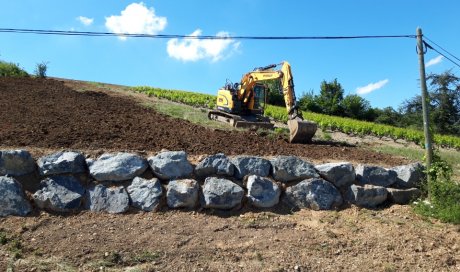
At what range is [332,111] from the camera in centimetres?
4944

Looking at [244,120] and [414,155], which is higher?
[244,120]

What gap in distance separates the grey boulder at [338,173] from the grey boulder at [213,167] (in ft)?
5.46

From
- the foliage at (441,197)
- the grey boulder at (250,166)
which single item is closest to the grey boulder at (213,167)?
the grey boulder at (250,166)

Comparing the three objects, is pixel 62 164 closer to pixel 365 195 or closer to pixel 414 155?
pixel 365 195

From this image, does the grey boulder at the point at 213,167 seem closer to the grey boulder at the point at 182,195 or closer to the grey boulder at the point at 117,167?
the grey boulder at the point at 182,195

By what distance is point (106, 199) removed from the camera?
636 centimetres

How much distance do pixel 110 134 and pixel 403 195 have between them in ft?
19.2

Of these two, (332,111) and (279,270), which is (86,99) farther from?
(332,111)

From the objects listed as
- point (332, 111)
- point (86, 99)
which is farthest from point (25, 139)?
point (332, 111)

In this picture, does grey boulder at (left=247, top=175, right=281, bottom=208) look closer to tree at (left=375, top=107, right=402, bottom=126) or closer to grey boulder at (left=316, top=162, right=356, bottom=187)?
grey boulder at (left=316, top=162, right=356, bottom=187)

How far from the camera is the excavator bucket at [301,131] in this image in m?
12.7

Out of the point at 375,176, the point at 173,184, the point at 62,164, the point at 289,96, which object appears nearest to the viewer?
the point at 62,164

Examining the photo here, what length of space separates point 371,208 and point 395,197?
61 centimetres

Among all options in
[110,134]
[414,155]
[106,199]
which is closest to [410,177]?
[414,155]
